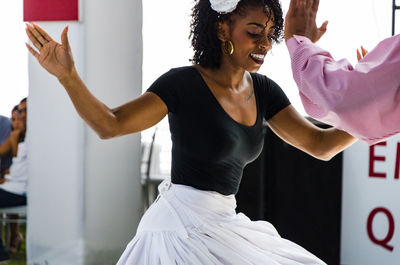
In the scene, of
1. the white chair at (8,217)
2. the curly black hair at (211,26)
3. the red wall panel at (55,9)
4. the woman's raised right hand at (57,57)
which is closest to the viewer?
the woman's raised right hand at (57,57)

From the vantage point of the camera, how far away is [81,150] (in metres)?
4.89

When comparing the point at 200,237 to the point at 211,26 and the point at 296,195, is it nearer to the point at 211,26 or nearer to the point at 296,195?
the point at 211,26

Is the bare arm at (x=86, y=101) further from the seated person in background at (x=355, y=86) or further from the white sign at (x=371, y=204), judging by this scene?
the white sign at (x=371, y=204)

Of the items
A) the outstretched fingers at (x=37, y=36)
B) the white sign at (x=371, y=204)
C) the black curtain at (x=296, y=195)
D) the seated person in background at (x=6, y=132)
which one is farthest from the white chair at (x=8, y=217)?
the outstretched fingers at (x=37, y=36)

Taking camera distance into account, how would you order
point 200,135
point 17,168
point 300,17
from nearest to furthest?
point 300,17, point 200,135, point 17,168

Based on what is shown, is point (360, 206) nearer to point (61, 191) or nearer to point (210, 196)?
point (61, 191)

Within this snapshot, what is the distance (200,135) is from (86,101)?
42 centimetres

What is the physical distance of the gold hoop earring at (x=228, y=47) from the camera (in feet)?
8.23

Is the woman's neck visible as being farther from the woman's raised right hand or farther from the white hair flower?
the woman's raised right hand

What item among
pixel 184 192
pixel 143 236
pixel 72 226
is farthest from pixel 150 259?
pixel 72 226

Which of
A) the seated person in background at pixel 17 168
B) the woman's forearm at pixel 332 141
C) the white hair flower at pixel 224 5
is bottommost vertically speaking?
the seated person in background at pixel 17 168

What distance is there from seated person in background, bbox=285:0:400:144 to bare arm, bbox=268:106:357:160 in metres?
0.64

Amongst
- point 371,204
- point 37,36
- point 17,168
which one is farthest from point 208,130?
point 17,168

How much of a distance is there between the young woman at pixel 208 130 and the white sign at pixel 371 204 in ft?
8.82
